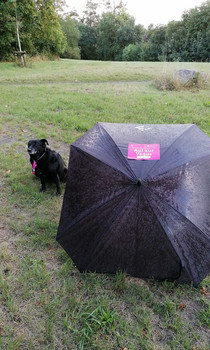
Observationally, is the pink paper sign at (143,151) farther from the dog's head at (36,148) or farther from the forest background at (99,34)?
the forest background at (99,34)

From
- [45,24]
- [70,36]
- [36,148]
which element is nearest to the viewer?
[36,148]

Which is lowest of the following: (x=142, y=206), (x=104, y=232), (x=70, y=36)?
(x=104, y=232)

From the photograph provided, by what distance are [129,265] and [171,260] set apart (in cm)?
40

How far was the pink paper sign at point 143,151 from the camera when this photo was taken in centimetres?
206

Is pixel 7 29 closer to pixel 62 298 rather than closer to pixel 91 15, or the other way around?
pixel 62 298

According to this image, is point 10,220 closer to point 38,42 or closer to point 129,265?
point 129,265

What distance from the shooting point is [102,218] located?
2.09 m

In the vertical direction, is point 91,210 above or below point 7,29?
below

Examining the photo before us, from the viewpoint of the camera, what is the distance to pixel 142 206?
1925 millimetres

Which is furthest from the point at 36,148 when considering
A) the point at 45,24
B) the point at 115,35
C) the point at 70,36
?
the point at 115,35

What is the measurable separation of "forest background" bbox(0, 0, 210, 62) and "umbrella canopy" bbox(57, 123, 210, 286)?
11.8m

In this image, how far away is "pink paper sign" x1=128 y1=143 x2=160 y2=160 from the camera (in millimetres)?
2062

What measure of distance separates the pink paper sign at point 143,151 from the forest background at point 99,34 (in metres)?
11.8

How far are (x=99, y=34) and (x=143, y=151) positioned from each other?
2056 inches
